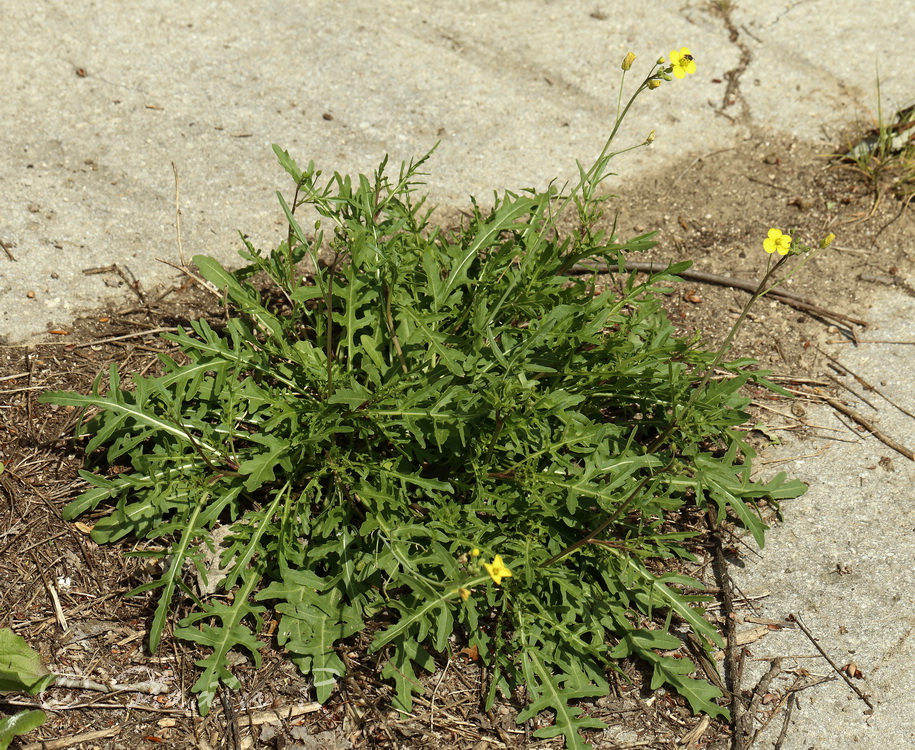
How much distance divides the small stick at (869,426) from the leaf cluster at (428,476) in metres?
0.69

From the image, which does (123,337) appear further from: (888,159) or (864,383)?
(888,159)

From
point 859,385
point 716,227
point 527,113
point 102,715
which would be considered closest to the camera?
point 102,715

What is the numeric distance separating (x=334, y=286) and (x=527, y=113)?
2.43m

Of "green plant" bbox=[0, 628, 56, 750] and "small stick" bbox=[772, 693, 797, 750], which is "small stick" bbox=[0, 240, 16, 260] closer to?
"green plant" bbox=[0, 628, 56, 750]

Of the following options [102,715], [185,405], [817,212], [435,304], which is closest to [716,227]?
[817,212]

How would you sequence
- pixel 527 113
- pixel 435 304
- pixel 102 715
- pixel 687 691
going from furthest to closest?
pixel 527 113 → pixel 435 304 → pixel 687 691 → pixel 102 715

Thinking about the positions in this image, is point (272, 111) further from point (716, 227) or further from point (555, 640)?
point (555, 640)

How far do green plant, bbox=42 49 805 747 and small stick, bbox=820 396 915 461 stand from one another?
26.3 inches

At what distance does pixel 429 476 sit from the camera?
3.22 m

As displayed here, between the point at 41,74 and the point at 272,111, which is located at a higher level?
the point at 272,111

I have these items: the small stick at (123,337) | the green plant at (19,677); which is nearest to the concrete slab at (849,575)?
the green plant at (19,677)

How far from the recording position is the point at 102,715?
8.90 ft

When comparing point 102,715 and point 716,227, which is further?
point 716,227

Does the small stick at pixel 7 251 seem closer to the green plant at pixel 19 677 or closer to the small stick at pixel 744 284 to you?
the green plant at pixel 19 677
